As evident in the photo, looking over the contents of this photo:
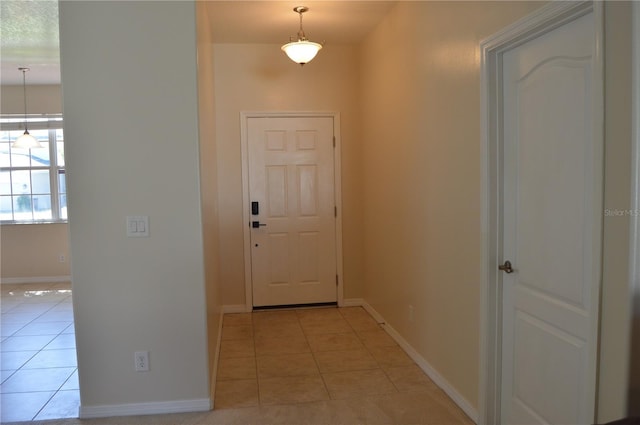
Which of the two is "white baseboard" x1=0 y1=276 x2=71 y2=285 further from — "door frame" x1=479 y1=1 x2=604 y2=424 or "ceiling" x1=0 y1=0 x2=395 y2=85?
"door frame" x1=479 y1=1 x2=604 y2=424

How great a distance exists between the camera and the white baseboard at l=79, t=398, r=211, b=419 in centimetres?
285

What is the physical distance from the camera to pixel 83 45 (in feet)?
8.94

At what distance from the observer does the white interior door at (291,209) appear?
5039mm

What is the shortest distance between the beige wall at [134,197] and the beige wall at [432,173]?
5.03 ft

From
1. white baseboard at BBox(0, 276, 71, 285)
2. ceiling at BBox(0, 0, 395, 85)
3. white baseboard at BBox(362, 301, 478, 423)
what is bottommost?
white baseboard at BBox(362, 301, 478, 423)

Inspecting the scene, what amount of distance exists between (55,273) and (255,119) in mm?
4203

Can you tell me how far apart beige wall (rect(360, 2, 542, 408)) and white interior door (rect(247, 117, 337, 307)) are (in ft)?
2.52

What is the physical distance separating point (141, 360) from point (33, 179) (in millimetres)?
5279

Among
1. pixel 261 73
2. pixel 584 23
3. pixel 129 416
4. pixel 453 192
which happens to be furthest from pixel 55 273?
pixel 584 23

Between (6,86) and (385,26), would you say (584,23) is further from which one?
(6,86)

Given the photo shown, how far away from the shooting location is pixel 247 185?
501 centimetres

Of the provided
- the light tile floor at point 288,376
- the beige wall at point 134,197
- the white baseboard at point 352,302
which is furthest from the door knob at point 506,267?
the white baseboard at point 352,302

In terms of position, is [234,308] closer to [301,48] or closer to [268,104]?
[268,104]

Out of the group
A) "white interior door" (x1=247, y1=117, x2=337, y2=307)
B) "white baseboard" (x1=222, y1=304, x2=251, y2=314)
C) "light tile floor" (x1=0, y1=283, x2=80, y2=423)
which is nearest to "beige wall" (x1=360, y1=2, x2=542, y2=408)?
"white interior door" (x1=247, y1=117, x2=337, y2=307)
